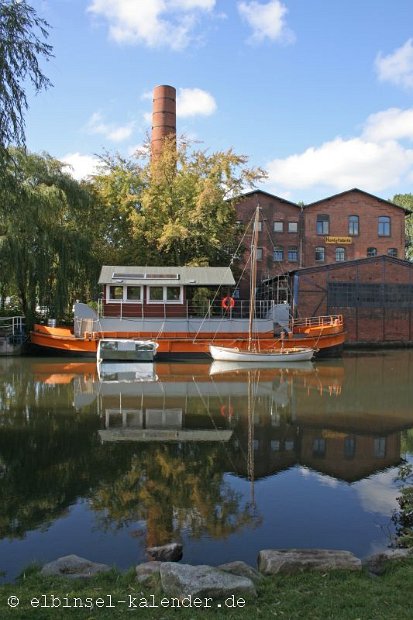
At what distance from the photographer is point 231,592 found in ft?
13.7

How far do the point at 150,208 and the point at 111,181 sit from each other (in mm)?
3296

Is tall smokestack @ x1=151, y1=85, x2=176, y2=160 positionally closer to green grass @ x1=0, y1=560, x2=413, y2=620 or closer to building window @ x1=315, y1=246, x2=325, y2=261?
building window @ x1=315, y1=246, x2=325, y2=261

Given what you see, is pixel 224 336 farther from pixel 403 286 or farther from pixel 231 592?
pixel 231 592

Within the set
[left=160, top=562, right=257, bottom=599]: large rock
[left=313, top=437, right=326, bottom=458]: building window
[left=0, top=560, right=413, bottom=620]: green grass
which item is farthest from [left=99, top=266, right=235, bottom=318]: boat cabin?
[left=160, top=562, right=257, bottom=599]: large rock

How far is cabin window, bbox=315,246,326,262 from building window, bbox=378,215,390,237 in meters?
5.07

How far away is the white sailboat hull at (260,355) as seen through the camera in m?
24.3

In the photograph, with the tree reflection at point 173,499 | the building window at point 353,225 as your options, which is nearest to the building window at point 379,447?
the tree reflection at point 173,499

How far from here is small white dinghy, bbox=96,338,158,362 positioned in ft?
81.0

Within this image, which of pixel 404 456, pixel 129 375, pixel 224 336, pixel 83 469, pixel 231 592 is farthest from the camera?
pixel 224 336

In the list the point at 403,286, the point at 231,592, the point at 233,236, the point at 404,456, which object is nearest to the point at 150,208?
the point at 233,236

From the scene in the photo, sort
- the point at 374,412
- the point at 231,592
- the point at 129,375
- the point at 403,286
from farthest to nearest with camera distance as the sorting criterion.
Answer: the point at 403,286
the point at 129,375
the point at 374,412
the point at 231,592

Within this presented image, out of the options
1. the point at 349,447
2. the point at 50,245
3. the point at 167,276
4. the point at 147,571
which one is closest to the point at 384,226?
the point at 167,276

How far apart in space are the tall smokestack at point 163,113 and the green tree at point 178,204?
192 inches

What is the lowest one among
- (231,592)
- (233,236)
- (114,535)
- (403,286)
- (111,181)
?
(114,535)
